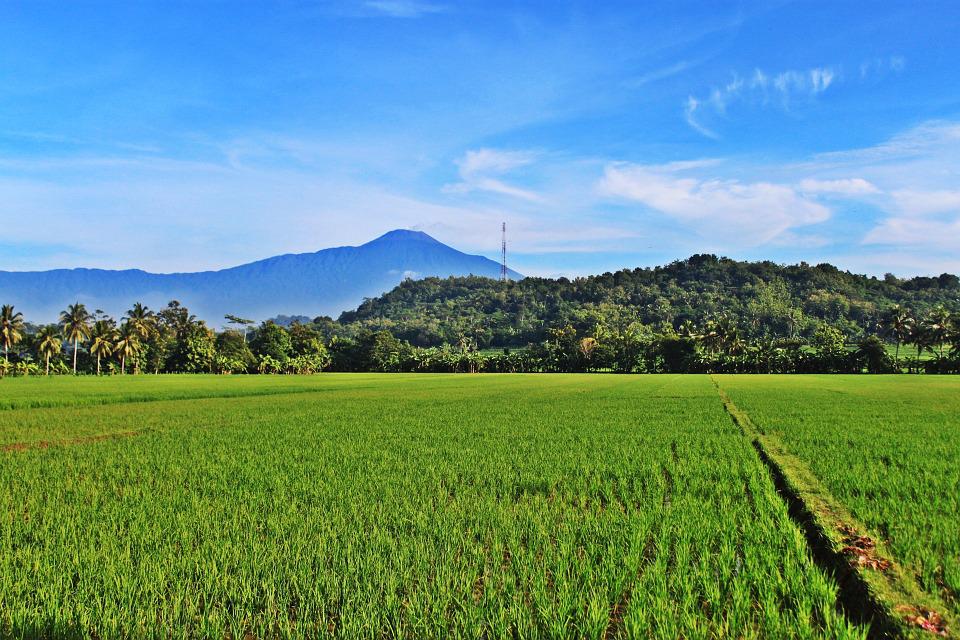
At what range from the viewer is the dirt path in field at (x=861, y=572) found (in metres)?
4.62

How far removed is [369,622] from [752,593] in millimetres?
3440

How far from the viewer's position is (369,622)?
429 centimetres

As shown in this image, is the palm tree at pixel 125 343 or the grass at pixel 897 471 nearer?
the grass at pixel 897 471

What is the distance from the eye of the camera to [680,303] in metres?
161

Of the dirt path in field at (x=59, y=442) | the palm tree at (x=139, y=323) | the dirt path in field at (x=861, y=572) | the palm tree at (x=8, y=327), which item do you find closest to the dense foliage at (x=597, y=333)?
the palm tree at (x=8, y=327)

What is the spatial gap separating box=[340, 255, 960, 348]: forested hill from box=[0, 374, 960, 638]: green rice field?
119 metres

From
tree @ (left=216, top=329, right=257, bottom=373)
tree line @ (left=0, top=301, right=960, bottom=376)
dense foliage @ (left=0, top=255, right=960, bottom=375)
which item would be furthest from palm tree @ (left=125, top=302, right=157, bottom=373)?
tree @ (left=216, top=329, right=257, bottom=373)

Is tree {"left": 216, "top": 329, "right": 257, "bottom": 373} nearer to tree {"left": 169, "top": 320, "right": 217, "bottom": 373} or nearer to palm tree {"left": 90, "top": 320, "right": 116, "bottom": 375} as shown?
tree {"left": 169, "top": 320, "right": 217, "bottom": 373}

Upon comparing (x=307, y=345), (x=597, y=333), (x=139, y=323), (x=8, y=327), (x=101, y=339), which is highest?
(x=139, y=323)

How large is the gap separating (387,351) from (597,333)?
3801 centimetres

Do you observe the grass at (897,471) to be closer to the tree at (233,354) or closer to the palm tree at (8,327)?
the palm tree at (8,327)

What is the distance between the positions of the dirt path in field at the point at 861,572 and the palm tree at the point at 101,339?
79.3 metres

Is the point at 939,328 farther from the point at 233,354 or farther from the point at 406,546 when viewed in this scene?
the point at 233,354

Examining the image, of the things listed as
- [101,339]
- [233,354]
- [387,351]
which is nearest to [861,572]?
[101,339]
